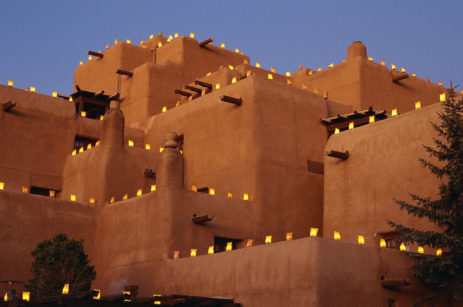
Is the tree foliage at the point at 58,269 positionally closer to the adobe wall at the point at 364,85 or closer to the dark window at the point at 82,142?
the dark window at the point at 82,142

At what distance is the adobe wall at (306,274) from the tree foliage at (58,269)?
10.6 feet

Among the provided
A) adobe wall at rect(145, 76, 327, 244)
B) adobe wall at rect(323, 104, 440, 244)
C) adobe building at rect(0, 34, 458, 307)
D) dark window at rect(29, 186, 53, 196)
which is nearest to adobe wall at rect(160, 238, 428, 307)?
adobe building at rect(0, 34, 458, 307)

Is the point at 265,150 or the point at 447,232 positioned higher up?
the point at 265,150

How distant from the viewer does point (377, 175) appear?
25.1 metres

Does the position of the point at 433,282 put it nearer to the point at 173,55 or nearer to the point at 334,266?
the point at 334,266

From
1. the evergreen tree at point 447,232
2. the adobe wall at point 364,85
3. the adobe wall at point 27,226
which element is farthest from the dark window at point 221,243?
the adobe wall at point 364,85

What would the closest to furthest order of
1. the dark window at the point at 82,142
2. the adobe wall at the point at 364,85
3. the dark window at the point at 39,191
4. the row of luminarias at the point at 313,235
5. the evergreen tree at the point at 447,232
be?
1. the evergreen tree at the point at 447,232
2. the row of luminarias at the point at 313,235
3. the dark window at the point at 39,191
4. the dark window at the point at 82,142
5. the adobe wall at the point at 364,85

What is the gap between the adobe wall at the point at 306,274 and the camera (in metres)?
19.5

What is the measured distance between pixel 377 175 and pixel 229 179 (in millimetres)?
5632

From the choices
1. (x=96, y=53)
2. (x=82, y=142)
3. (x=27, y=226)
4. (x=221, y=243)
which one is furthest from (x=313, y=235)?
(x=96, y=53)

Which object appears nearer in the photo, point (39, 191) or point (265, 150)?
point (265, 150)

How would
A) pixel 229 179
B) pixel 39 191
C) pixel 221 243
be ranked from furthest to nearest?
pixel 39 191 < pixel 229 179 < pixel 221 243

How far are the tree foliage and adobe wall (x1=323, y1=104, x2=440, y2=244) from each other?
8.68 m

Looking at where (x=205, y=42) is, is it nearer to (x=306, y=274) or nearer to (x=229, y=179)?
(x=229, y=179)
